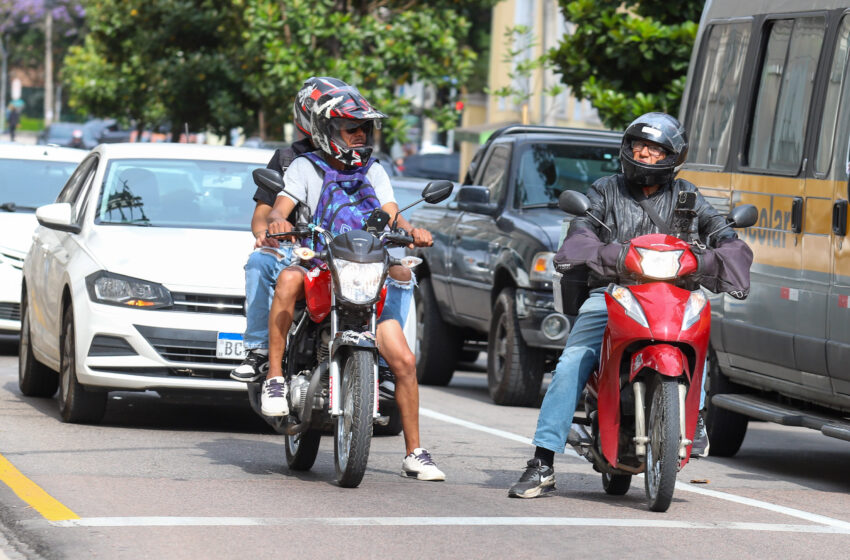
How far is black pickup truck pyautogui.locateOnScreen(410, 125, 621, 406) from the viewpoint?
12.6 m

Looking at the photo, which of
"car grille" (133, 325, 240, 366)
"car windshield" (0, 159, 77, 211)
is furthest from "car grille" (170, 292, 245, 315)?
"car windshield" (0, 159, 77, 211)

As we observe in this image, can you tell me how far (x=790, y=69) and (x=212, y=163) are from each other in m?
3.72

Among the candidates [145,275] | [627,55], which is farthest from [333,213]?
[627,55]

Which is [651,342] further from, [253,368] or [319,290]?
[253,368]

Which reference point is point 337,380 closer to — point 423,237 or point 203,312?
point 423,237

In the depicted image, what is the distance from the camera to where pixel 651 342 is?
728 centimetres

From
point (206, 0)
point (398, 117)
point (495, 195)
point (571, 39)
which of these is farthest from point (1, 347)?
point (206, 0)

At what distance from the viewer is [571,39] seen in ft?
55.3

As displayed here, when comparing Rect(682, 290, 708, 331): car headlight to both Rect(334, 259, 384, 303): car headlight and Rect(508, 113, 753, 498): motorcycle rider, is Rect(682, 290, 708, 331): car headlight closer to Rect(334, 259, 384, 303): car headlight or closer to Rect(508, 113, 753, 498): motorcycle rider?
Rect(508, 113, 753, 498): motorcycle rider

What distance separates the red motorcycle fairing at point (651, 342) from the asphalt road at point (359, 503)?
42cm

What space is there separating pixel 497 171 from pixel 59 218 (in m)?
4.42

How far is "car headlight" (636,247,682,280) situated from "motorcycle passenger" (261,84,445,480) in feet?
3.70

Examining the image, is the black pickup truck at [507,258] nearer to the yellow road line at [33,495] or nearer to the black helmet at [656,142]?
the black helmet at [656,142]

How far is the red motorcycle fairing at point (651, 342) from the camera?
712 centimetres
